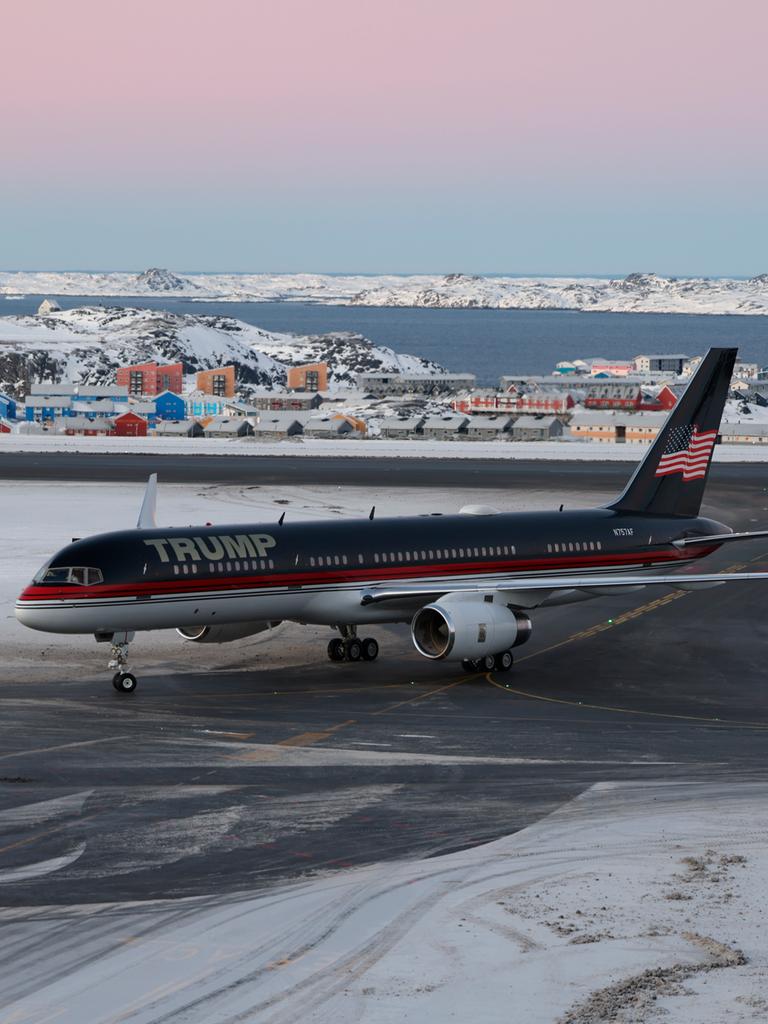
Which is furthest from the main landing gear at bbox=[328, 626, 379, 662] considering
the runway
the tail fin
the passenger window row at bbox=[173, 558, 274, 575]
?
the tail fin

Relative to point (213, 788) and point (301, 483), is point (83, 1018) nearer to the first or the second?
point (213, 788)

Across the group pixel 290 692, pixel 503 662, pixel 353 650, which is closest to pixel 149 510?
pixel 353 650

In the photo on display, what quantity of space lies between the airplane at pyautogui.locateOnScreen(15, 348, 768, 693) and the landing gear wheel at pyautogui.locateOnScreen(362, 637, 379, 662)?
0.15 feet

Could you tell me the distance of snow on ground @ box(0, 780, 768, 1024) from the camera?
2086 centimetres

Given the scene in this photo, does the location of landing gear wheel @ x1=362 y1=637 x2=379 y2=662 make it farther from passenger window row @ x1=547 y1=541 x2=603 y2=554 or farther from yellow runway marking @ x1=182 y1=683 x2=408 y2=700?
passenger window row @ x1=547 y1=541 x2=603 y2=554

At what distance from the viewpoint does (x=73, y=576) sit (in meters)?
43.2

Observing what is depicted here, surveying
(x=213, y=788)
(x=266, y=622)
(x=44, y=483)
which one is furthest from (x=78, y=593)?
(x=44, y=483)

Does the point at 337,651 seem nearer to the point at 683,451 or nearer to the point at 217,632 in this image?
the point at 217,632

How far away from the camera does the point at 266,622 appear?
4791cm

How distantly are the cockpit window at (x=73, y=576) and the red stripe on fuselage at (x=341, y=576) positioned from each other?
202mm

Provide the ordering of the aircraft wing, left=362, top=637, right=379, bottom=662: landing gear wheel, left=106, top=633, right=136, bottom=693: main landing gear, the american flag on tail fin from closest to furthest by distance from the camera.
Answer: left=106, top=633, right=136, bottom=693: main landing gear, the aircraft wing, left=362, top=637, right=379, bottom=662: landing gear wheel, the american flag on tail fin

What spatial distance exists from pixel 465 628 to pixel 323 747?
30.1 ft

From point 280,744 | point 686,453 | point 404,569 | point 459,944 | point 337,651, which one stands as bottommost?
point 280,744

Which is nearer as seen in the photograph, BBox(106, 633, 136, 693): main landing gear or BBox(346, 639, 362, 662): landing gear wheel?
BBox(106, 633, 136, 693): main landing gear
